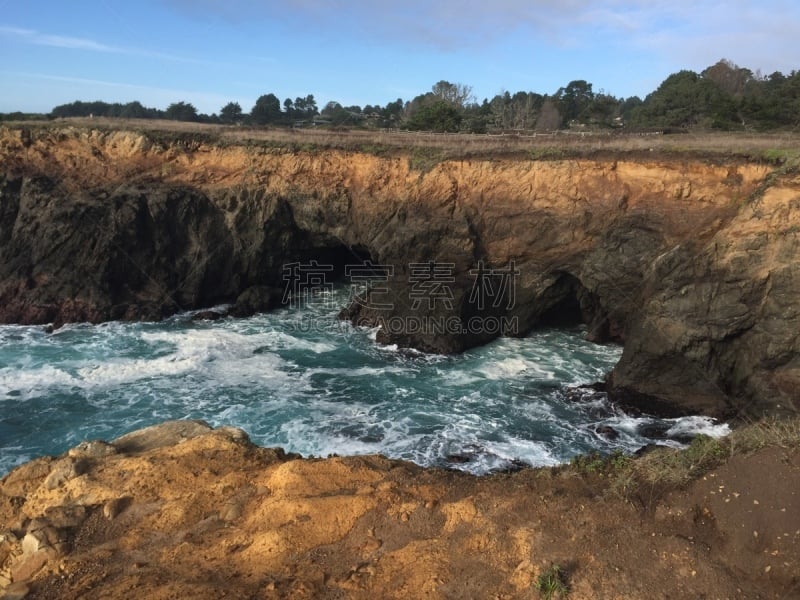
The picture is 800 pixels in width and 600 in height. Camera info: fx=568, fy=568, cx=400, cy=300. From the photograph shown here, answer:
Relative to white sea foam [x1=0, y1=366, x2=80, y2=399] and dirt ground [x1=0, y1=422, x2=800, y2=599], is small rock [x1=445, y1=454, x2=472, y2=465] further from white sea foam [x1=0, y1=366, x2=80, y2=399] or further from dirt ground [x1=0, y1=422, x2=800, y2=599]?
white sea foam [x1=0, y1=366, x2=80, y2=399]

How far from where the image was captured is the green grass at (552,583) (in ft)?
15.1

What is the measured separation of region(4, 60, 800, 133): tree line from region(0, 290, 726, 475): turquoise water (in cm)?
1607

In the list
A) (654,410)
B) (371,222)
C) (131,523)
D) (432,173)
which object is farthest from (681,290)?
(131,523)

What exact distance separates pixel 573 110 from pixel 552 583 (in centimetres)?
5406

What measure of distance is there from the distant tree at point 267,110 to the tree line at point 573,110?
100mm

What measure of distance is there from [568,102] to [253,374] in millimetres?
47144

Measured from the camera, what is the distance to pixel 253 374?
1595 centimetres

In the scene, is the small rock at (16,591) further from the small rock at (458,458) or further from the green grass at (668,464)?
the small rock at (458,458)

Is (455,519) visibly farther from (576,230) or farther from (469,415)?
(576,230)

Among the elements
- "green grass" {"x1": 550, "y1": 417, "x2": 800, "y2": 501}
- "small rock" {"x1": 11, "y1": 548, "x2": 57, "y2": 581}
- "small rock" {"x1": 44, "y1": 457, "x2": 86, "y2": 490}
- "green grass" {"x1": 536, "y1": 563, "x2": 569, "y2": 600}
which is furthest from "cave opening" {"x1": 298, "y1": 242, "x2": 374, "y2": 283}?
"green grass" {"x1": 536, "y1": 563, "x2": 569, "y2": 600}

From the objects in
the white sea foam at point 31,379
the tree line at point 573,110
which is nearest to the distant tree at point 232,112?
the tree line at point 573,110

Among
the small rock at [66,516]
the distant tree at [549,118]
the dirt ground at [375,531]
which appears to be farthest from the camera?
the distant tree at [549,118]

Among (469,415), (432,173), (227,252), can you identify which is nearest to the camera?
(469,415)

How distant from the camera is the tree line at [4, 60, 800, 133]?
30.7 meters
